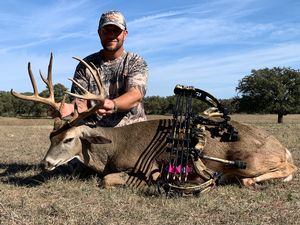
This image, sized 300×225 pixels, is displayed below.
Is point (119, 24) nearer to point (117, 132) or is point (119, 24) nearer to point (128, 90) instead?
point (128, 90)

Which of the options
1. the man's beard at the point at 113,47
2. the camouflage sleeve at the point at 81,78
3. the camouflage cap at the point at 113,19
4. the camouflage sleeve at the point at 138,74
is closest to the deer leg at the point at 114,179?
the camouflage sleeve at the point at 138,74

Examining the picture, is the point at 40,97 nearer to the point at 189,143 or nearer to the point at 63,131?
the point at 63,131

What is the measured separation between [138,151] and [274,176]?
5.85 ft

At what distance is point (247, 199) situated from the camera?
541 centimetres

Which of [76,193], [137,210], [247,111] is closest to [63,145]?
[76,193]

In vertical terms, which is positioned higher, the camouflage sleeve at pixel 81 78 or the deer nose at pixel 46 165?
the camouflage sleeve at pixel 81 78

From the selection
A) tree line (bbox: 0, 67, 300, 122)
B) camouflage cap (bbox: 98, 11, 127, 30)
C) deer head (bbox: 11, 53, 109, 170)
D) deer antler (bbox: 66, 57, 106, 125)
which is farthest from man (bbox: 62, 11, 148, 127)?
tree line (bbox: 0, 67, 300, 122)

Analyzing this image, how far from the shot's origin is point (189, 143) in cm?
591

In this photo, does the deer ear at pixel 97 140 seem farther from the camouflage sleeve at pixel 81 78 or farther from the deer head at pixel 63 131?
the camouflage sleeve at pixel 81 78

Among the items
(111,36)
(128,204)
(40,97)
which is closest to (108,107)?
(40,97)

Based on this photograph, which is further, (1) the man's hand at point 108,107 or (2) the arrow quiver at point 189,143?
(1) the man's hand at point 108,107

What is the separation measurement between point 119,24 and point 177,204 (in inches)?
131

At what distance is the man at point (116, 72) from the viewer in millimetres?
7332

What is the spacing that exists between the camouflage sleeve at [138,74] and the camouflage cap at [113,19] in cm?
54
